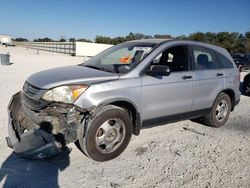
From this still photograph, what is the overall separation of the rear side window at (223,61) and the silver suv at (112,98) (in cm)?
25

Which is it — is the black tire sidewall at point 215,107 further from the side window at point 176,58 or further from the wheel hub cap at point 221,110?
the side window at point 176,58

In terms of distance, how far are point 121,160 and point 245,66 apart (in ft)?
70.1

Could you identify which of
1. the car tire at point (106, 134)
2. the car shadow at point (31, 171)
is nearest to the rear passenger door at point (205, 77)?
the car tire at point (106, 134)

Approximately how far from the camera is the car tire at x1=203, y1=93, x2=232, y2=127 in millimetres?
5746

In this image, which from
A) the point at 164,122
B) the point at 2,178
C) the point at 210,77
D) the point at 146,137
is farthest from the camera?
the point at 210,77

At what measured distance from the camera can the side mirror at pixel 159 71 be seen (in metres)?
4.26

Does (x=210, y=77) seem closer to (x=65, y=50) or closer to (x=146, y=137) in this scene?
(x=146, y=137)

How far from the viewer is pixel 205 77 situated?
535cm

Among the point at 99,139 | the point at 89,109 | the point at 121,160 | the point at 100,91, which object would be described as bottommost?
the point at 121,160

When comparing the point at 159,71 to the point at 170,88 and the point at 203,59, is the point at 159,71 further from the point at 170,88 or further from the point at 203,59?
the point at 203,59

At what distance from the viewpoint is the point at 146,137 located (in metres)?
5.12

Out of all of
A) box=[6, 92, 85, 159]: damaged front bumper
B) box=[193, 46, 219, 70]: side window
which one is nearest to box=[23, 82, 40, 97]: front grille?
box=[6, 92, 85, 159]: damaged front bumper

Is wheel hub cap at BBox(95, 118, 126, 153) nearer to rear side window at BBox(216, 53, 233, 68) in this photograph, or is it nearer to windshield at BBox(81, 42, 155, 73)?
windshield at BBox(81, 42, 155, 73)

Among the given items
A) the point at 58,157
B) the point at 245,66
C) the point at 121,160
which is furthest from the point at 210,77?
the point at 245,66
